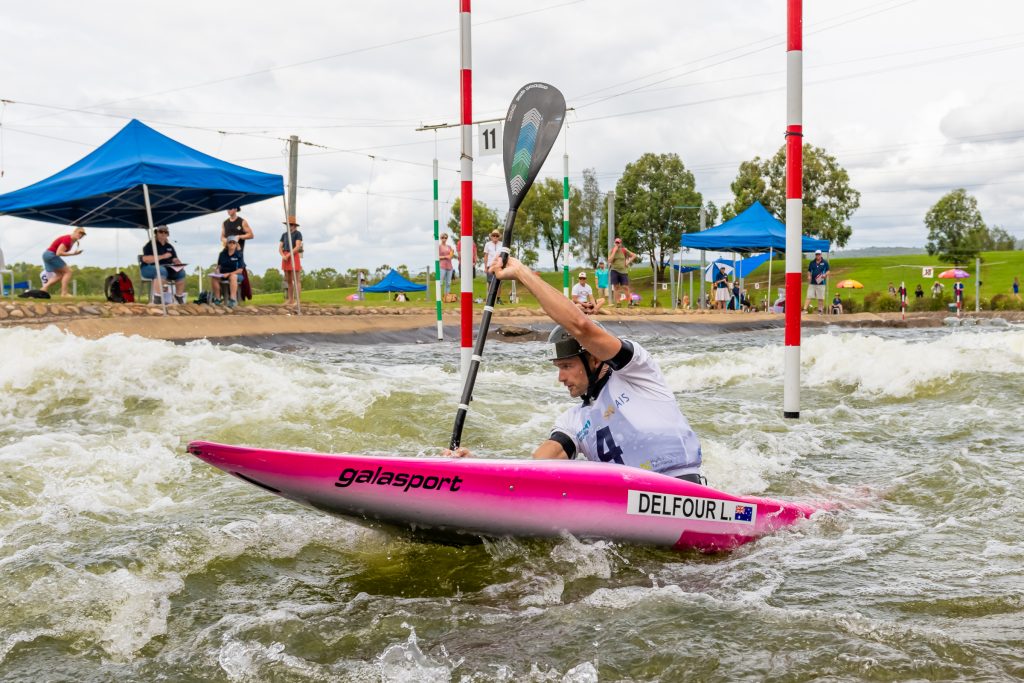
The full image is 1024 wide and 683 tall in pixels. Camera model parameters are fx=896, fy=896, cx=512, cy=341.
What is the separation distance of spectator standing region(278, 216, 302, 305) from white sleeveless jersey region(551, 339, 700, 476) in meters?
11.9

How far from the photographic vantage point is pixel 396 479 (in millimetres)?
3113

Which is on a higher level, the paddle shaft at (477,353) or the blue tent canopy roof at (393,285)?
the blue tent canopy roof at (393,285)

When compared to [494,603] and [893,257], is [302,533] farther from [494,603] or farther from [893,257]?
[893,257]

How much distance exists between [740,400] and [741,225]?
47.2 feet

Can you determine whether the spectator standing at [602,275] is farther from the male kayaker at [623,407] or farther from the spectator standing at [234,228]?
the male kayaker at [623,407]

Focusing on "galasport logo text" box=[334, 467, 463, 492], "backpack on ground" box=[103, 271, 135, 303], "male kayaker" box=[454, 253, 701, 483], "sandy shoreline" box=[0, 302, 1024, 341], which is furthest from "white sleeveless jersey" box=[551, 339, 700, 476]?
"backpack on ground" box=[103, 271, 135, 303]

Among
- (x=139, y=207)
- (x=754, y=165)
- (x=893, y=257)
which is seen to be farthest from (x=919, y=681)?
(x=893, y=257)

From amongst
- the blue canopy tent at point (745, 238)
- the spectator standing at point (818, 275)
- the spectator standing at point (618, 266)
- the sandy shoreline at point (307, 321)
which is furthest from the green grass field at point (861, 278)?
the spectator standing at point (618, 266)

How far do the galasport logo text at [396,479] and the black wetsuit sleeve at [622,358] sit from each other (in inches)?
31.4

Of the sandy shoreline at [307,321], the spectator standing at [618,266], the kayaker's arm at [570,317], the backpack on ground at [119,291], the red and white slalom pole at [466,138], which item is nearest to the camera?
the kayaker's arm at [570,317]

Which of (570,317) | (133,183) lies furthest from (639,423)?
(133,183)

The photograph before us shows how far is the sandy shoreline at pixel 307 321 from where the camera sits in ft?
36.0

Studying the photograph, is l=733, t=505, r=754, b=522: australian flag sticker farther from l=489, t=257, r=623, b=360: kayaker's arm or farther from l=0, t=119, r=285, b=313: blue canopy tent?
l=0, t=119, r=285, b=313: blue canopy tent

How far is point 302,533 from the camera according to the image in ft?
12.7
